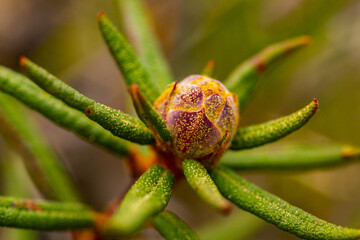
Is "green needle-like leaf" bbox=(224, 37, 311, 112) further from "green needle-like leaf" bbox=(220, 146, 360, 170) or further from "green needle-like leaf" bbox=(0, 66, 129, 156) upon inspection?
"green needle-like leaf" bbox=(0, 66, 129, 156)

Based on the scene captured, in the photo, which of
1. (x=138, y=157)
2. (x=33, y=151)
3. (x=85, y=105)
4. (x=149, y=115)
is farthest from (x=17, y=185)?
(x=149, y=115)

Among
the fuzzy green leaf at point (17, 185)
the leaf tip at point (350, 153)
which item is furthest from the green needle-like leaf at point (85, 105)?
the fuzzy green leaf at point (17, 185)

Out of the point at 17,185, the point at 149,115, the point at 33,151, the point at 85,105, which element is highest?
the point at 85,105

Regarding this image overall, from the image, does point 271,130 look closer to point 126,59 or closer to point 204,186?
point 204,186

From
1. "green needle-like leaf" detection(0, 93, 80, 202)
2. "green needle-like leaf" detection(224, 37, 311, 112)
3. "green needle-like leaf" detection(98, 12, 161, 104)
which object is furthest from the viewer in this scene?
"green needle-like leaf" detection(0, 93, 80, 202)

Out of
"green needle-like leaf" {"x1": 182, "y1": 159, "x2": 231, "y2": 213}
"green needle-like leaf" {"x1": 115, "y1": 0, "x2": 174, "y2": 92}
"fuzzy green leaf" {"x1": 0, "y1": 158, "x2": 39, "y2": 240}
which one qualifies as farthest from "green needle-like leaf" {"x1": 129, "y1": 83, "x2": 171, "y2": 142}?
"fuzzy green leaf" {"x1": 0, "y1": 158, "x2": 39, "y2": 240}

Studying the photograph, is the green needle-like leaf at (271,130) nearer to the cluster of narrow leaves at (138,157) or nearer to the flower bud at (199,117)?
the cluster of narrow leaves at (138,157)

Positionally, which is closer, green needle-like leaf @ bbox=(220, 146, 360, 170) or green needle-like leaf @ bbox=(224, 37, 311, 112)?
green needle-like leaf @ bbox=(224, 37, 311, 112)
